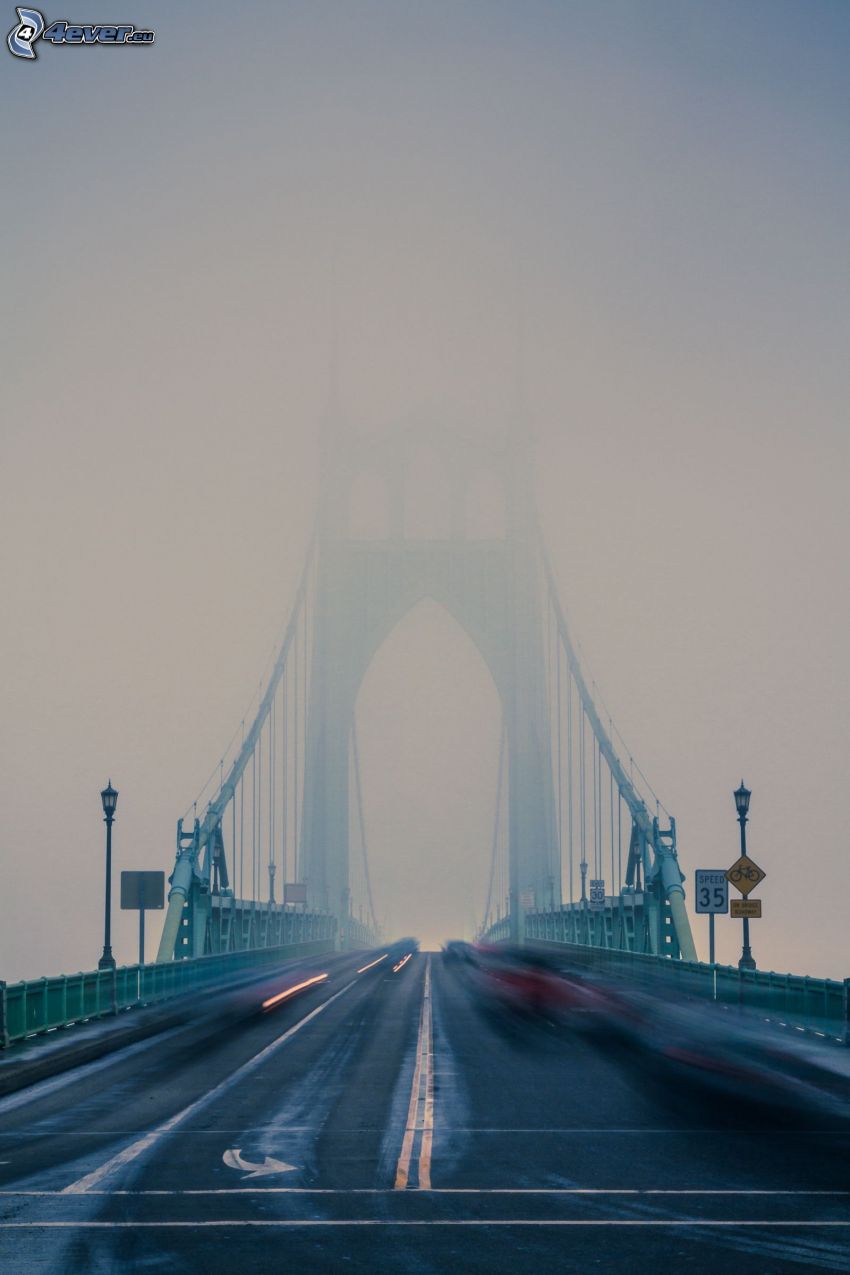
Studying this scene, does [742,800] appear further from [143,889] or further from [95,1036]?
[95,1036]

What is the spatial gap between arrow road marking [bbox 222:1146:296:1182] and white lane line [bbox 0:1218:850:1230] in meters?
1.96

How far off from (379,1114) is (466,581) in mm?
99112

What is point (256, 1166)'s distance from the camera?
1526cm

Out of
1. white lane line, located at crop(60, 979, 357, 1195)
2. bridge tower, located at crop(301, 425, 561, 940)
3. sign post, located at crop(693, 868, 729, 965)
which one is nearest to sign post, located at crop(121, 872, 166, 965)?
white lane line, located at crop(60, 979, 357, 1195)

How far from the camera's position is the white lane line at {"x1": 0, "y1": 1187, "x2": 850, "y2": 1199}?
45.4ft

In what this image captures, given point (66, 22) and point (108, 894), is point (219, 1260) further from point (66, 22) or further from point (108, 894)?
point (108, 894)

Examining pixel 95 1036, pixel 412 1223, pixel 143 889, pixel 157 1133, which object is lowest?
pixel 95 1036

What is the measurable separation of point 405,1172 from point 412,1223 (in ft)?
7.76

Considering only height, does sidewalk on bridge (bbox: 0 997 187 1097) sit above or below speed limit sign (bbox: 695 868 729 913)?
below

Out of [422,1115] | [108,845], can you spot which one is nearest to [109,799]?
[108,845]

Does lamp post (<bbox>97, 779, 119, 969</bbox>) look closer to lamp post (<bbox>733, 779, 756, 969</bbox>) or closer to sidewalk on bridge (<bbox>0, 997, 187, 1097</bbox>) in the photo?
sidewalk on bridge (<bbox>0, 997, 187, 1097</bbox>)

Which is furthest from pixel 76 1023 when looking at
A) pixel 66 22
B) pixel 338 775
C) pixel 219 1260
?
pixel 338 775

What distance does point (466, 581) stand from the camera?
Answer: 386 ft

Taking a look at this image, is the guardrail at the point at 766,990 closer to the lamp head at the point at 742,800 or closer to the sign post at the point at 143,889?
the lamp head at the point at 742,800
